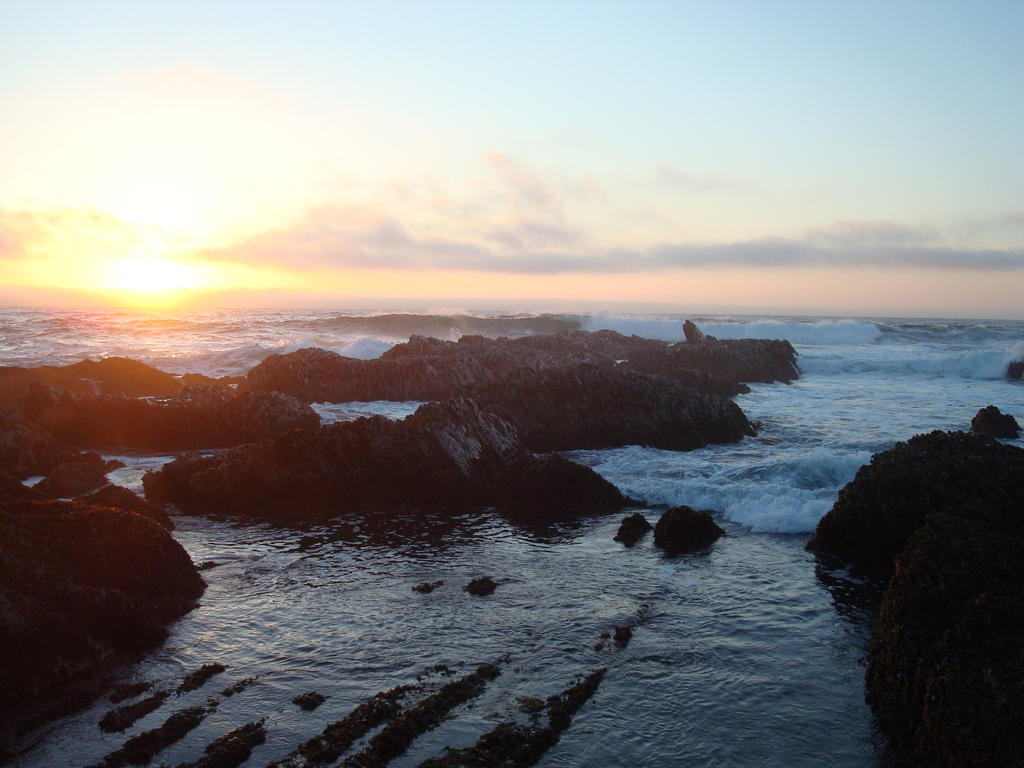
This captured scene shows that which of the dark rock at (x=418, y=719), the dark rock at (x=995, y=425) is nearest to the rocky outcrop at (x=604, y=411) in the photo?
the dark rock at (x=995, y=425)

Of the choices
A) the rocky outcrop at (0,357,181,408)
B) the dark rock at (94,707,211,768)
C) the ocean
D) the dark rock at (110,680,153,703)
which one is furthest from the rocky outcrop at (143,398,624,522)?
the rocky outcrop at (0,357,181,408)

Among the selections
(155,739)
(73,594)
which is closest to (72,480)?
(73,594)

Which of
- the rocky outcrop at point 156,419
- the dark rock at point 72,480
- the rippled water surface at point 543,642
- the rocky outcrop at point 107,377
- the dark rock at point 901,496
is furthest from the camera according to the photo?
the rocky outcrop at point 107,377

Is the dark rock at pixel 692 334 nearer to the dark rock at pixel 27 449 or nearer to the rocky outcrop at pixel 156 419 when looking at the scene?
the rocky outcrop at pixel 156 419

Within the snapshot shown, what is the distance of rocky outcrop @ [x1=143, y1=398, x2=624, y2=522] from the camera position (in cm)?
1306

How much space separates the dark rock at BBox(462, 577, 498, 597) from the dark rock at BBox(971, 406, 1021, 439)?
1514cm

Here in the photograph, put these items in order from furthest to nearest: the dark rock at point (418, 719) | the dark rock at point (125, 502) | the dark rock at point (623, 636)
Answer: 1. the dark rock at point (125, 502)
2. the dark rock at point (623, 636)
3. the dark rock at point (418, 719)

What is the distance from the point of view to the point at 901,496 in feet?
34.6

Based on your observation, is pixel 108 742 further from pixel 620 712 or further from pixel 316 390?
pixel 316 390

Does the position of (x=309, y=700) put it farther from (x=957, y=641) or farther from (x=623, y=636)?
(x=957, y=641)

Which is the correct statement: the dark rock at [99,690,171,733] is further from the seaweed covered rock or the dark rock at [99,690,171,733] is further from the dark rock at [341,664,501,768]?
the seaweed covered rock

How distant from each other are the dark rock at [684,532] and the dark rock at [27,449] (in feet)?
40.7

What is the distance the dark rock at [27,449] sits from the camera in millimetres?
15188

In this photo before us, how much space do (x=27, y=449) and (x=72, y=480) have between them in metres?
2.71
